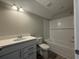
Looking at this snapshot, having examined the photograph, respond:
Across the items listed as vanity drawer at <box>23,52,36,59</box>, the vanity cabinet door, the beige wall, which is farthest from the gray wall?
the vanity cabinet door

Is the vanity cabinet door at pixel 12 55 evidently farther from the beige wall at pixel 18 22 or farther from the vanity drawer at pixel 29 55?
the beige wall at pixel 18 22

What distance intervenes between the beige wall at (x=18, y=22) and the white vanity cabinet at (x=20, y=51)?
68cm

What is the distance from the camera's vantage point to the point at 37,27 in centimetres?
329

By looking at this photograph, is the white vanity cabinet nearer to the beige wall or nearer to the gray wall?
the beige wall

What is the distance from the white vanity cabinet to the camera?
4.47 feet

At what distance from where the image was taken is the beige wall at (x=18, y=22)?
6.65 ft

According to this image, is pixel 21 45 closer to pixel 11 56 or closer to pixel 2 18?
pixel 11 56

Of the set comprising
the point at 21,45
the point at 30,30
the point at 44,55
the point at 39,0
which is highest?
the point at 39,0

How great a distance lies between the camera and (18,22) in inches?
98.3

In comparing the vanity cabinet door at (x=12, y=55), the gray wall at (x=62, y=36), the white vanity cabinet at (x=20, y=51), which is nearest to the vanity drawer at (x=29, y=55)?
the white vanity cabinet at (x=20, y=51)

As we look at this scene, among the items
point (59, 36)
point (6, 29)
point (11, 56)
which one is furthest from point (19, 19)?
point (59, 36)

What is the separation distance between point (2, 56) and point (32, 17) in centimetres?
206

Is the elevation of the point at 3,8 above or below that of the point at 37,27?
above

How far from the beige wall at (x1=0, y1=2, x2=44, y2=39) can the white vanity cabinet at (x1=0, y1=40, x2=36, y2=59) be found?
0.68 m
